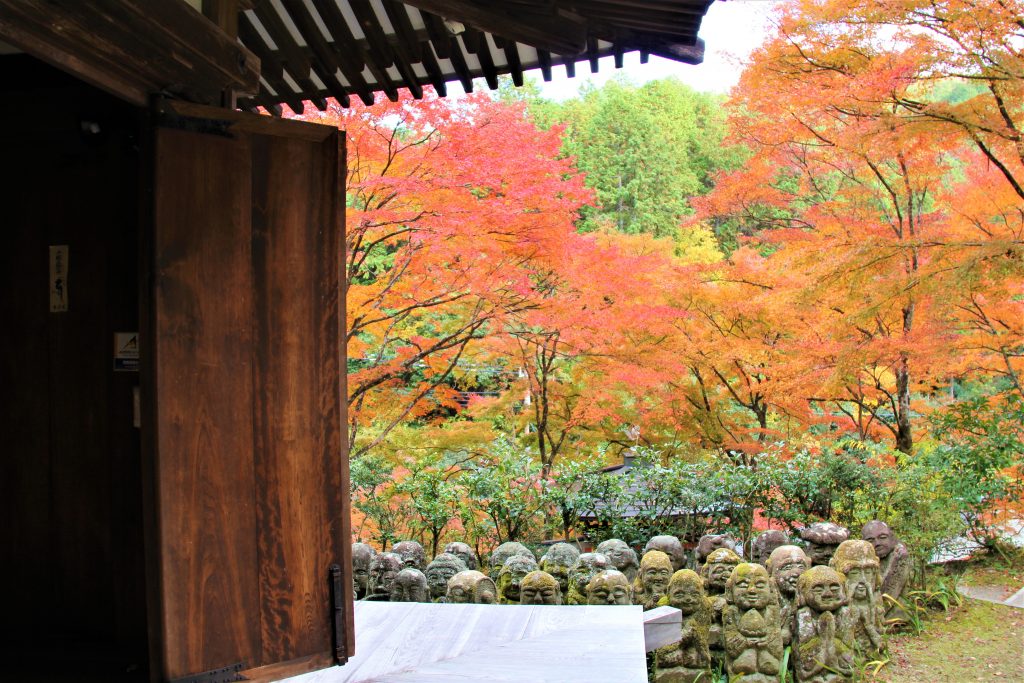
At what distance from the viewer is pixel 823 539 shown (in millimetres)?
5367

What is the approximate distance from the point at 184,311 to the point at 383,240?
484cm

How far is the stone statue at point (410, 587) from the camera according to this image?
160 inches

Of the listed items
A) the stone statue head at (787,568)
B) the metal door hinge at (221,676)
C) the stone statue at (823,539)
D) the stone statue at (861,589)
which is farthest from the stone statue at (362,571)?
the stone statue at (823,539)

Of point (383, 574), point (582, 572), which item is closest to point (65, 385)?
point (383, 574)

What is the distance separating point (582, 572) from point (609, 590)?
1.23ft

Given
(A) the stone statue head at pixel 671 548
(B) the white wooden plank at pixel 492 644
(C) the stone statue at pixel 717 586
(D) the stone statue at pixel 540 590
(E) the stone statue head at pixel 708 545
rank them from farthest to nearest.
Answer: (E) the stone statue head at pixel 708 545 → (A) the stone statue head at pixel 671 548 → (C) the stone statue at pixel 717 586 → (D) the stone statue at pixel 540 590 → (B) the white wooden plank at pixel 492 644

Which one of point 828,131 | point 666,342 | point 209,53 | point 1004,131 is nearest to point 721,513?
point 666,342

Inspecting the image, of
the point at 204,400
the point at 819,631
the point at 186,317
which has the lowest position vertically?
the point at 819,631

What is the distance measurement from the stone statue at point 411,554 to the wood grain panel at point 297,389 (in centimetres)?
241

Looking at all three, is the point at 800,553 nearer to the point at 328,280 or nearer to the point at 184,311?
the point at 328,280

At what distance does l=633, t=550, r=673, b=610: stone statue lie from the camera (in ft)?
14.0

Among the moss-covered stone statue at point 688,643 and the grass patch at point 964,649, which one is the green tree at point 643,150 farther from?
the moss-covered stone statue at point 688,643

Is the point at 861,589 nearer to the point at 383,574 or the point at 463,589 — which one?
the point at 463,589

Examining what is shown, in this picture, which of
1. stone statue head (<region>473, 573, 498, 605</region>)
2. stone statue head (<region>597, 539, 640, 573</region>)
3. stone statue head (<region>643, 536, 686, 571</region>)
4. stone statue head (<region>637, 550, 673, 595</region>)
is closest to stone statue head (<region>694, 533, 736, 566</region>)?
stone statue head (<region>643, 536, 686, 571</region>)
